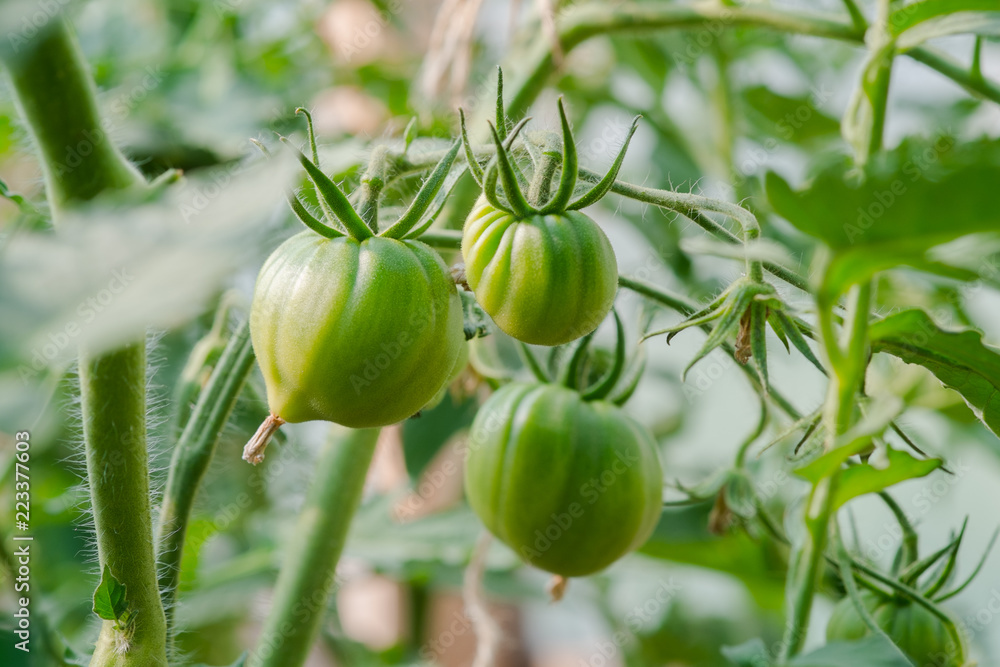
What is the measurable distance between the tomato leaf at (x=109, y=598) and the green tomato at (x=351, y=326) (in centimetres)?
11

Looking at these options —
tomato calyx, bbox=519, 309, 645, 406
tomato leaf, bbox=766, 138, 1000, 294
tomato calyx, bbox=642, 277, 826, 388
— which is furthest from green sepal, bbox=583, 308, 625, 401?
tomato leaf, bbox=766, 138, 1000, 294

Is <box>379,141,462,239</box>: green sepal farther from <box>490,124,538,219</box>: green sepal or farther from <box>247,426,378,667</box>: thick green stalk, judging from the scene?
<box>247,426,378,667</box>: thick green stalk

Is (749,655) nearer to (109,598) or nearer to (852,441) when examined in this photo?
(852,441)

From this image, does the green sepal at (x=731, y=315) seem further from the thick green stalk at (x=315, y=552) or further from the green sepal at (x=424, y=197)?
the thick green stalk at (x=315, y=552)

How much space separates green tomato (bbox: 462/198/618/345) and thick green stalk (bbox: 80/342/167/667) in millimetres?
184

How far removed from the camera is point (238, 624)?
3.90 ft

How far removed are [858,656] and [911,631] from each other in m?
0.18

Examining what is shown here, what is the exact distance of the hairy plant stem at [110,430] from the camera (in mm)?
402

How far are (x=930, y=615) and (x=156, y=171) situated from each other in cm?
81

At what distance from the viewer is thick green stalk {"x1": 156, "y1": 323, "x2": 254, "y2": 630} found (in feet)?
1.49

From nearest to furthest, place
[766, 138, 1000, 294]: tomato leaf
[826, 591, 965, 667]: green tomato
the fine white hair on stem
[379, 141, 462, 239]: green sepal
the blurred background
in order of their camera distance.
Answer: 1. [766, 138, 1000, 294]: tomato leaf
2. [379, 141, 462, 239]: green sepal
3. [826, 591, 965, 667]: green tomato
4. the fine white hair on stem
5. the blurred background

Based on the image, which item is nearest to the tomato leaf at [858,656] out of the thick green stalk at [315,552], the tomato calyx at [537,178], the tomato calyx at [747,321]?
the tomato calyx at [747,321]

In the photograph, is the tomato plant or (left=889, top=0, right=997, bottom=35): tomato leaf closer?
(left=889, top=0, right=997, bottom=35): tomato leaf

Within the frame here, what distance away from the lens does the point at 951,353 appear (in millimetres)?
408
